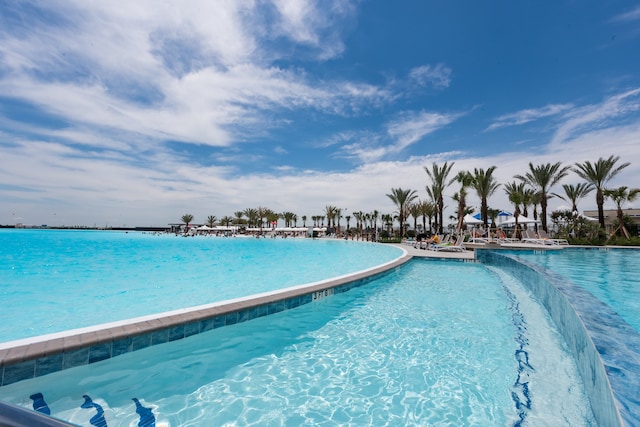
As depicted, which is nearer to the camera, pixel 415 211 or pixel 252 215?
pixel 415 211

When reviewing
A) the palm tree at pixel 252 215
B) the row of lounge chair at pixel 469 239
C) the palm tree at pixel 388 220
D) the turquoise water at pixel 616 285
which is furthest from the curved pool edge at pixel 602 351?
the palm tree at pixel 252 215

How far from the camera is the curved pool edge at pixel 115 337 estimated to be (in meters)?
3.13

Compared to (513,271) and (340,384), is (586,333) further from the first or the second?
(513,271)

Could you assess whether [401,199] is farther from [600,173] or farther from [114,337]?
[114,337]

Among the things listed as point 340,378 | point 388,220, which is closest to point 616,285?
point 340,378

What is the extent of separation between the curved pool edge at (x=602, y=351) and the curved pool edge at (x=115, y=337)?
445 centimetres

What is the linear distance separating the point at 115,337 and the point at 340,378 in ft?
9.22

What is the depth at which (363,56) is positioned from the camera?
14.2 meters

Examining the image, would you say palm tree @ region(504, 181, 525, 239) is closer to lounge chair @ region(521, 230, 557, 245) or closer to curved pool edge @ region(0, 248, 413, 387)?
lounge chair @ region(521, 230, 557, 245)

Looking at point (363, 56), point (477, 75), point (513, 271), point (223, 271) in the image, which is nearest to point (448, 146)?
point (477, 75)

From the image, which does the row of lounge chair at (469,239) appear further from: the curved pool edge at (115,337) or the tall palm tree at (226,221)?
the tall palm tree at (226,221)

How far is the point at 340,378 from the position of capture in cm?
352

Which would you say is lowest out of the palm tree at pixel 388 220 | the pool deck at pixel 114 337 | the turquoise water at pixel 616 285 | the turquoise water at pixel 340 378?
the turquoise water at pixel 340 378

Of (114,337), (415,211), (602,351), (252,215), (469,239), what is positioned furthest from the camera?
(252,215)
